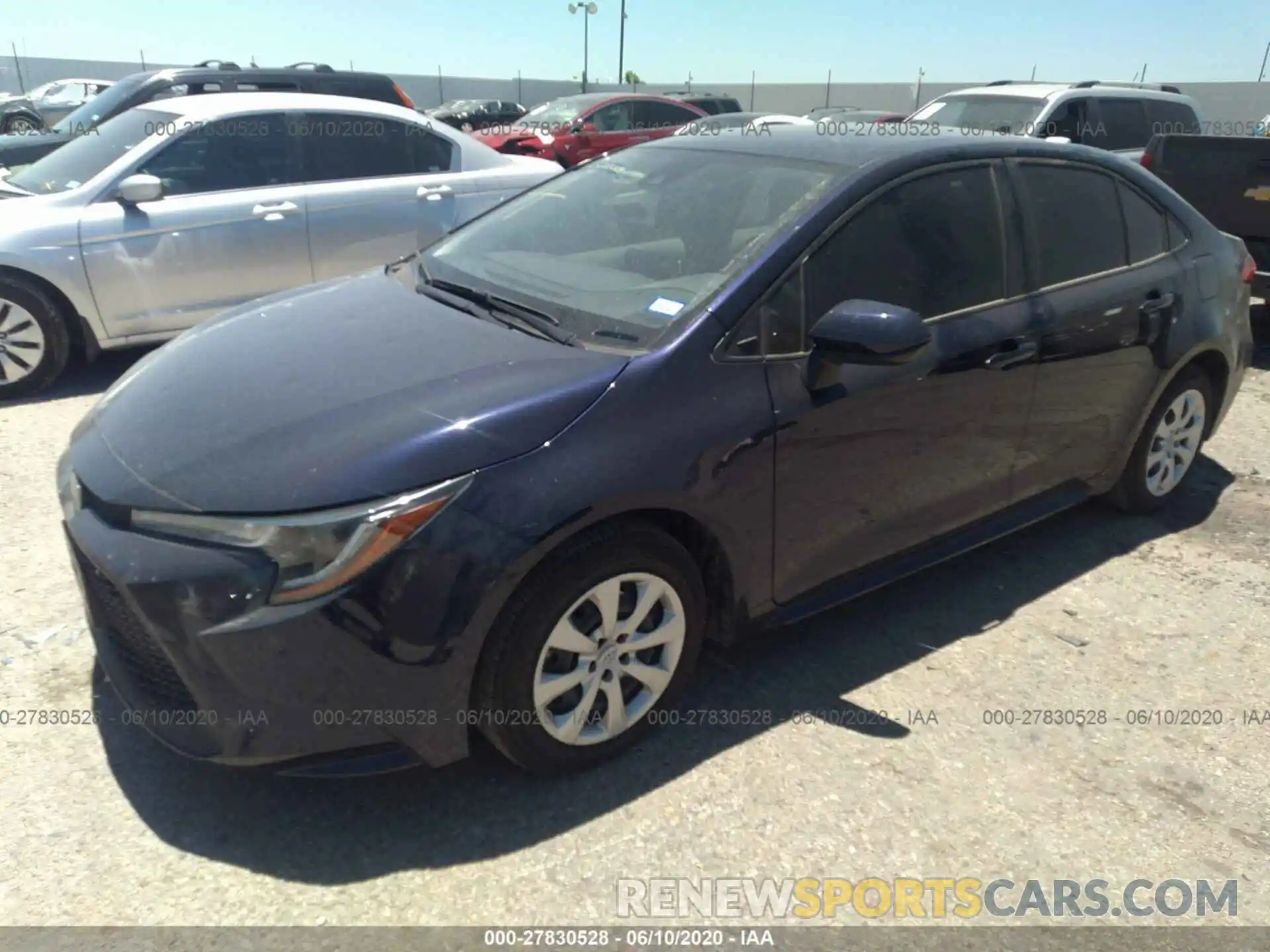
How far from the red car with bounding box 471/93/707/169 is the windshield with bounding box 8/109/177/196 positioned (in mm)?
9289

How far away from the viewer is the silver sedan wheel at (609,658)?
2.45 meters

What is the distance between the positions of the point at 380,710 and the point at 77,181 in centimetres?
477

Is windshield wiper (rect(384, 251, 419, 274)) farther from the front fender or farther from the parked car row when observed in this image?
the parked car row

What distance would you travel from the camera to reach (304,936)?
6.95 ft

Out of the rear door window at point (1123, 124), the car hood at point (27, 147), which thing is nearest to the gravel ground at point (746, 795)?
the car hood at point (27, 147)

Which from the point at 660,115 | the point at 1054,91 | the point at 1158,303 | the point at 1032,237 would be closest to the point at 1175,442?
the point at 1158,303

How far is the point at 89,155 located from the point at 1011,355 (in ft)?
17.6

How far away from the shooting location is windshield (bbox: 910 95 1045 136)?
10.0 m

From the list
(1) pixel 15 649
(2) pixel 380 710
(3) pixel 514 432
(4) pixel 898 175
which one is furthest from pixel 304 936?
(4) pixel 898 175

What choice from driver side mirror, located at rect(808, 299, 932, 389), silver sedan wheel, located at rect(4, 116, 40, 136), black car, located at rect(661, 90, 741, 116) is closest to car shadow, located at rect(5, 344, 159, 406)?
driver side mirror, located at rect(808, 299, 932, 389)

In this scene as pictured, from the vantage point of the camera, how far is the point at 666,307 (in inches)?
108

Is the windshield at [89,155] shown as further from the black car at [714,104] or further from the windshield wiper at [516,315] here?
the black car at [714,104]

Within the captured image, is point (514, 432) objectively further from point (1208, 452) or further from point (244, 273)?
point (1208, 452)

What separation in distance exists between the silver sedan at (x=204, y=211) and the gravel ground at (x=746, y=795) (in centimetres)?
229
